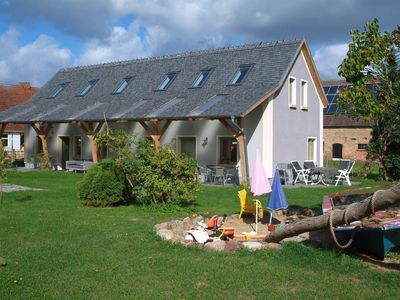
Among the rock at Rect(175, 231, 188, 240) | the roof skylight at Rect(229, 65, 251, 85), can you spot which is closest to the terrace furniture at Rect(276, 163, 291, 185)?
the roof skylight at Rect(229, 65, 251, 85)

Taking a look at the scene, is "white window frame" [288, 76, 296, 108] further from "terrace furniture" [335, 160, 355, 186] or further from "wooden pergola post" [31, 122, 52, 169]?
"wooden pergola post" [31, 122, 52, 169]

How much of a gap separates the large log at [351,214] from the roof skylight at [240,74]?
15.7m

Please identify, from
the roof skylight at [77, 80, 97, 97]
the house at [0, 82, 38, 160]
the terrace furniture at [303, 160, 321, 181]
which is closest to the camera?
the terrace furniture at [303, 160, 321, 181]

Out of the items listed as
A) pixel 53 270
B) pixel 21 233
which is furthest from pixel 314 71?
pixel 53 270

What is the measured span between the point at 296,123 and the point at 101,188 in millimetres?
13260

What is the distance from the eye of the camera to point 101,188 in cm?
1405

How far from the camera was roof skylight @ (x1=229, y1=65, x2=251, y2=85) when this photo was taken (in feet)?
78.2

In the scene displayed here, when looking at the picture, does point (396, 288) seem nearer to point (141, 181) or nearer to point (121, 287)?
point (121, 287)

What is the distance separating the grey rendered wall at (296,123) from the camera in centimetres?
2319

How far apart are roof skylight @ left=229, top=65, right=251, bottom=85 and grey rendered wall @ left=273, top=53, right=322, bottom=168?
1.84 metres

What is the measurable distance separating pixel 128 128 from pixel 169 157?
45.4ft

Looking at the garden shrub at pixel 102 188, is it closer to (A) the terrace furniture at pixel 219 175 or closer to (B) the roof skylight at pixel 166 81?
(A) the terrace furniture at pixel 219 175

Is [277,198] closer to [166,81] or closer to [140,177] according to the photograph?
[140,177]

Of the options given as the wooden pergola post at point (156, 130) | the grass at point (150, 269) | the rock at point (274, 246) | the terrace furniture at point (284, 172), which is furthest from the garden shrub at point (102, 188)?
the terrace furniture at point (284, 172)
